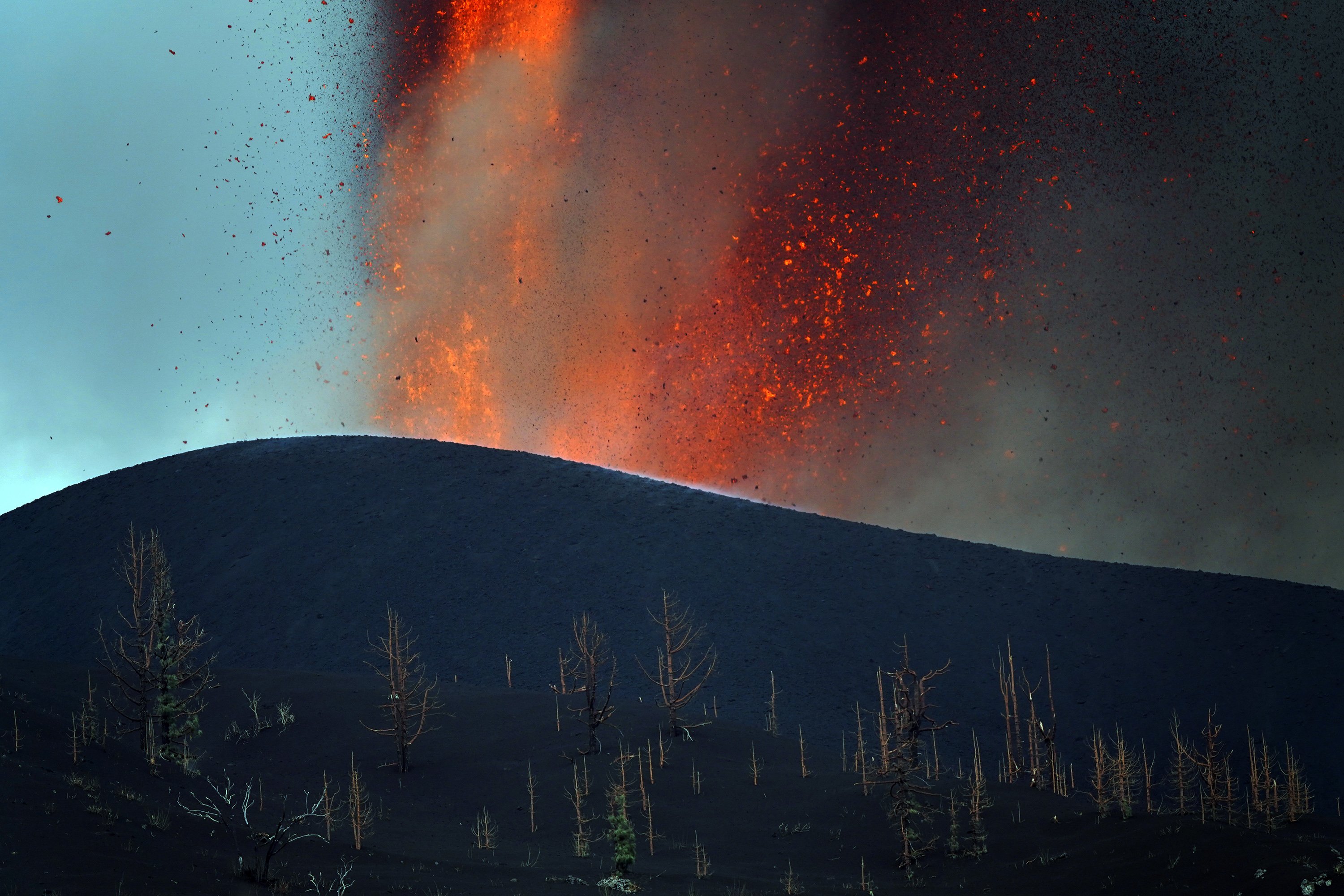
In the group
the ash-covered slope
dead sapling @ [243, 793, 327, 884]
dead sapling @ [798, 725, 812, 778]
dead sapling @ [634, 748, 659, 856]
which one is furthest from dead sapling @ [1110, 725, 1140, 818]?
dead sapling @ [243, 793, 327, 884]

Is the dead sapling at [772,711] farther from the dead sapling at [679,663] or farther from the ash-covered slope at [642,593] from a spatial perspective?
→ the dead sapling at [679,663]

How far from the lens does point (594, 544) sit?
61406 mm

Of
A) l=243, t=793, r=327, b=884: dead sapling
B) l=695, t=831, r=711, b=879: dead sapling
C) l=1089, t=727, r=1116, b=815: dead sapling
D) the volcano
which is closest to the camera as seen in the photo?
l=243, t=793, r=327, b=884: dead sapling

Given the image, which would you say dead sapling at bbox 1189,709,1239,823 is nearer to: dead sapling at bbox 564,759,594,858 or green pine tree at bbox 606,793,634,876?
green pine tree at bbox 606,793,634,876

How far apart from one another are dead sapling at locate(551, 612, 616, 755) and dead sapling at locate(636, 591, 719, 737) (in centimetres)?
167

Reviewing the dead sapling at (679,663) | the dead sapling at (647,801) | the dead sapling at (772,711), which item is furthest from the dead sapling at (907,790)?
the dead sapling at (772,711)

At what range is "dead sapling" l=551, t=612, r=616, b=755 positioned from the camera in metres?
37.2

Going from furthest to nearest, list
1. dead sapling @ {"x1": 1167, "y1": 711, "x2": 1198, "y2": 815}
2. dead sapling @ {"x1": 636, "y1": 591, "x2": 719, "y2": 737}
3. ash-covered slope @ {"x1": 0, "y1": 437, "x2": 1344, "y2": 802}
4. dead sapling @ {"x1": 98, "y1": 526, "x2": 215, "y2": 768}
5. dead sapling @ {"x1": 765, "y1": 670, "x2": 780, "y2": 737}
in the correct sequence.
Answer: ash-covered slope @ {"x1": 0, "y1": 437, "x2": 1344, "y2": 802}, dead sapling @ {"x1": 765, "y1": 670, "x2": 780, "y2": 737}, dead sapling @ {"x1": 1167, "y1": 711, "x2": 1198, "y2": 815}, dead sapling @ {"x1": 636, "y1": 591, "x2": 719, "y2": 737}, dead sapling @ {"x1": 98, "y1": 526, "x2": 215, "y2": 768}

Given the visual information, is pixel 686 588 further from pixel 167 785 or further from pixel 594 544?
pixel 167 785

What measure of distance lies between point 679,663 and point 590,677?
41.7 feet

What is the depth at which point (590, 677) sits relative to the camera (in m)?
37.4

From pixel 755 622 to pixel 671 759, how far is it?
739 inches

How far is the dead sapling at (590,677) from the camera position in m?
37.2

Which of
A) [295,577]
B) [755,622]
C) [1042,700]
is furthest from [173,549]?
[1042,700]
